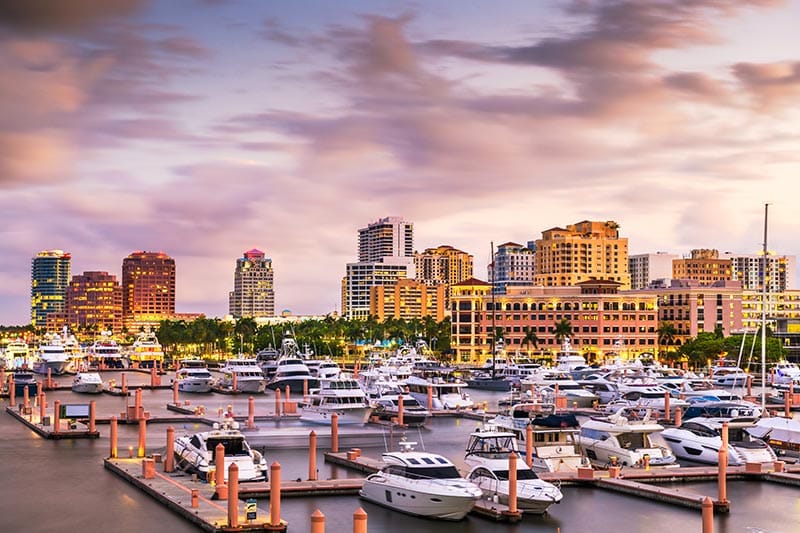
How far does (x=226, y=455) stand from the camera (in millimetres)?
46531

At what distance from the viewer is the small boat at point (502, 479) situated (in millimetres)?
41219

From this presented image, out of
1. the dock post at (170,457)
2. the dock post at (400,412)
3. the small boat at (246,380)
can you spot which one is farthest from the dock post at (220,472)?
the small boat at (246,380)

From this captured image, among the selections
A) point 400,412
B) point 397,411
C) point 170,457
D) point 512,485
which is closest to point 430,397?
point 397,411

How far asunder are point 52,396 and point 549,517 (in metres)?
84.4

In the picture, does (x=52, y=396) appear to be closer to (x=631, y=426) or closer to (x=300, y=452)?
(x=300, y=452)

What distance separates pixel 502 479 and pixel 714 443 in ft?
61.7

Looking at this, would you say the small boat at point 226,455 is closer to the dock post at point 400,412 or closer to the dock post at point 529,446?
the dock post at point 529,446

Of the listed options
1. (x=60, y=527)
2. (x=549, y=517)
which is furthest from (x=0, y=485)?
(x=549, y=517)

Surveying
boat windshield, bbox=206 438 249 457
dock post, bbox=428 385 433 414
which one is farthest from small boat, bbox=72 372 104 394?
boat windshield, bbox=206 438 249 457

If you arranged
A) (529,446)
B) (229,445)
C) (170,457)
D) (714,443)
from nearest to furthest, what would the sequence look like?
(229,445) → (529,446) → (170,457) → (714,443)

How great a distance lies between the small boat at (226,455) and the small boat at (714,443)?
908 inches

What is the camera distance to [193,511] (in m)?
39.9

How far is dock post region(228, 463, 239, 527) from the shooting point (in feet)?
120

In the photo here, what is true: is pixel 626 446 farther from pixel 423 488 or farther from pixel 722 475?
pixel 423 488
